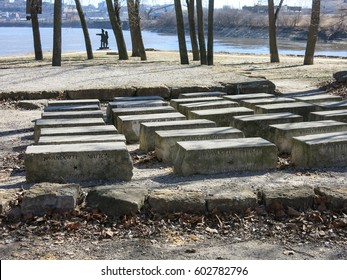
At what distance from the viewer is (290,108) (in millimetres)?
9383

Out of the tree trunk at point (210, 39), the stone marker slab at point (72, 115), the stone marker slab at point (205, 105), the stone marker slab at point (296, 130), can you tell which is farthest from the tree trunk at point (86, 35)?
the stone marker slab at point (296, 130)

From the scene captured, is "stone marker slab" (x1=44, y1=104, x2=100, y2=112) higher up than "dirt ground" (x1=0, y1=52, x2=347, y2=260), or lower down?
higher up

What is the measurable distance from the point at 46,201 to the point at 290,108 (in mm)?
5482

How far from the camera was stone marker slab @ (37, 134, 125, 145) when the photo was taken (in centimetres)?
665

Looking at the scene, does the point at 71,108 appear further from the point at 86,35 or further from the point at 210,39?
the point at 86,35

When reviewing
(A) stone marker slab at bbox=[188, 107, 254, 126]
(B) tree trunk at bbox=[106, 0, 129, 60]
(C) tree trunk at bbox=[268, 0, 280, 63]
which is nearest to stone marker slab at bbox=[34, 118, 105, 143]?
(A) stone marker slab at bbox=[188, 107, 254, 126]

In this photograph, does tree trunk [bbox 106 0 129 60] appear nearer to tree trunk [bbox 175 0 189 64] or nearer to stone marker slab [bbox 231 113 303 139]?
tree trunk [bbox 175 0 189 64]

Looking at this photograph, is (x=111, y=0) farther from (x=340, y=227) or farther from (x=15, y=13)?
(x=15, y=13)

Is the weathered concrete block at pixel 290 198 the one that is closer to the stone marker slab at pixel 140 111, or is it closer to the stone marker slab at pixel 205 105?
the stone marker slab at pixel 140 111

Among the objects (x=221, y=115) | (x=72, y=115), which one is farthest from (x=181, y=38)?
(x=72, y=115)

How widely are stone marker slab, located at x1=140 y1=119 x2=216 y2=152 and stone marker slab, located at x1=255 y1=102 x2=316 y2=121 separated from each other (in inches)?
64.4

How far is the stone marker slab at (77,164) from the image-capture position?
5.92 meters
